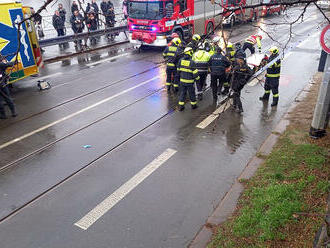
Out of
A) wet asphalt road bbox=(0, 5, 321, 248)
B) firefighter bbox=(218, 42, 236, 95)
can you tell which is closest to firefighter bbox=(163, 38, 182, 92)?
wet asphalt road bbox=(0, 5, 321, 248)

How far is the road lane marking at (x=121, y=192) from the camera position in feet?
16.3

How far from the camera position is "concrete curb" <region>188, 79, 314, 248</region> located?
4.52m

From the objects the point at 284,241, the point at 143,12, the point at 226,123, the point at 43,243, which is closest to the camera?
the point at 284,241

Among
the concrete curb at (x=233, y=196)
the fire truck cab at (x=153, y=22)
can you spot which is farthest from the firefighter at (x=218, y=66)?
the fire truck cab at (x=153, y=22)

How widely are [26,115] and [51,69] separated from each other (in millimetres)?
5422

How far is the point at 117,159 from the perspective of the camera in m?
6.71

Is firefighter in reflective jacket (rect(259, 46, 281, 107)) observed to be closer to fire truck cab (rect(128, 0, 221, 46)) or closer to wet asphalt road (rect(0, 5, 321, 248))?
wet asphalt road (rect(0, 5, 321, 248))

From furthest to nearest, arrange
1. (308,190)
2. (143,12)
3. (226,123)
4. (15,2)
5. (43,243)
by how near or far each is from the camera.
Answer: (143,12) → (15,2) → (226,123) → (308,190) → (43,243)

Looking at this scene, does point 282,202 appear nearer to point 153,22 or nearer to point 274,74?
point 274,74

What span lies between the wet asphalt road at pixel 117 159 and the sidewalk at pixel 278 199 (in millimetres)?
323

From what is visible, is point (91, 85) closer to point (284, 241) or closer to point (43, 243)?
point (43, 243)

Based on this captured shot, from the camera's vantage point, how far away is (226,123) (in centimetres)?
834

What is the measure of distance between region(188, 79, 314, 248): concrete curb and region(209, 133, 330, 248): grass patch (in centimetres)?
13

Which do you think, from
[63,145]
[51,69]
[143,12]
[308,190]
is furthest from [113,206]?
[143,12]
